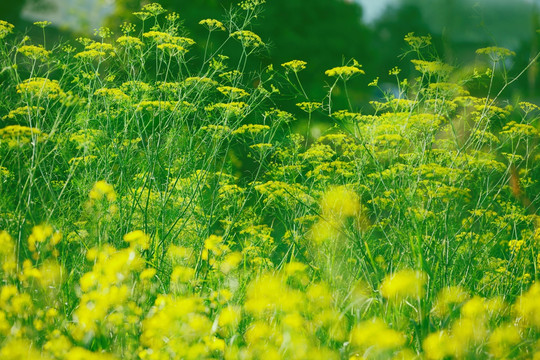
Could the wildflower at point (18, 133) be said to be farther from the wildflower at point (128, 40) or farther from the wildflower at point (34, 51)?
the wildflower at point (128, 40)

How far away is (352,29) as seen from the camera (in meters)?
8.16

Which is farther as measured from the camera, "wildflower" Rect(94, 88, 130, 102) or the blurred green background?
the blurred green background

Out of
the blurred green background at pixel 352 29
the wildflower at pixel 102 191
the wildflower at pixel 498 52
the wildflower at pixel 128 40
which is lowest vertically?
the wildflower at pixel 102 191

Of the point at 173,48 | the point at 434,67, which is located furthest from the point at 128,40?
the point at 434,67

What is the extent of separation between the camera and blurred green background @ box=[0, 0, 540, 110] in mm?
5925

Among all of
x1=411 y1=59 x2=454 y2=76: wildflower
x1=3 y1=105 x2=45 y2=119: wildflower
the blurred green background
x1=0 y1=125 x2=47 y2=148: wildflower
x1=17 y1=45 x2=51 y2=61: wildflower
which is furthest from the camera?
the blurred green background

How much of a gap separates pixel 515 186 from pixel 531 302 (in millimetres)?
2902

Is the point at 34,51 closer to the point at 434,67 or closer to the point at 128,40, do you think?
the point at 128,40

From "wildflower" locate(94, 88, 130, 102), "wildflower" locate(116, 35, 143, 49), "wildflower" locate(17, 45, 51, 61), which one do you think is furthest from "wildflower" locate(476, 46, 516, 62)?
"wildflower" locate(17, 45, 51, 61)

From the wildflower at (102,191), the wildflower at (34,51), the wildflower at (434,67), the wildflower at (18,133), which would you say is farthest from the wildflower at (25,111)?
the wildflower at (434,67)

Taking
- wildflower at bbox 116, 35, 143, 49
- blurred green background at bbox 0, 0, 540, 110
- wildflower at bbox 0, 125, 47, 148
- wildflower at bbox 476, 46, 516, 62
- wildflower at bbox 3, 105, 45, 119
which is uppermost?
blurred green background at bbox 0, 0, 540, 110

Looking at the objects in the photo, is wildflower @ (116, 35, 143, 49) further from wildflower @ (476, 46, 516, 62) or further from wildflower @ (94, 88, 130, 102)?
wildflower @ (476, 46, 516, 62)

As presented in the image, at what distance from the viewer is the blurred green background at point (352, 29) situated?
593cm

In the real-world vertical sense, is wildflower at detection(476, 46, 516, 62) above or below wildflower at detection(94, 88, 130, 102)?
above
